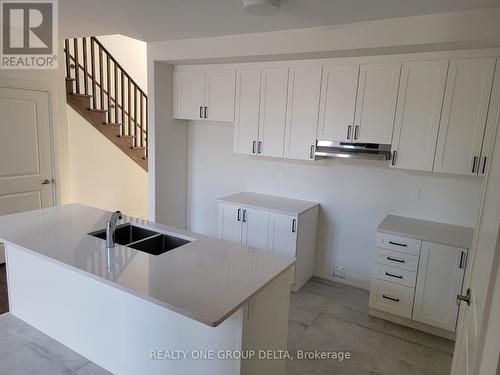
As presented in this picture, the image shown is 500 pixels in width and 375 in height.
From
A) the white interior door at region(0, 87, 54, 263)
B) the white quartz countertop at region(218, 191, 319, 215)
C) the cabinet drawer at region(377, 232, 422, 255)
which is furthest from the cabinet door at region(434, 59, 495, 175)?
the white interior door at region(0, 87, 54, 263)

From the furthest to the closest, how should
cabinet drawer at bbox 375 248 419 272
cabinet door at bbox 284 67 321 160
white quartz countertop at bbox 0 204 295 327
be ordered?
cabinet door at bbox 284 67 321 160 < cabinet drawer at bbox 375 248 419 272 < white quartz countertop at bbox 0 204 295 327

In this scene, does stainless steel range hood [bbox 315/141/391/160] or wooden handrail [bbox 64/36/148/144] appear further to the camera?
wooden handrail [bbox 64/36/148/144]

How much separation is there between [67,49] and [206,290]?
428cm

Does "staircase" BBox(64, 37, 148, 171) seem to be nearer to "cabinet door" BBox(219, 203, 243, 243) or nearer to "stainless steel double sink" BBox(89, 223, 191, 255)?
"cabinet door" BBox(219, 203, 243, 243)

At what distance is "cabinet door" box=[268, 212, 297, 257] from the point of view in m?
3.40

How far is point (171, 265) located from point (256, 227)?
70.6 inches

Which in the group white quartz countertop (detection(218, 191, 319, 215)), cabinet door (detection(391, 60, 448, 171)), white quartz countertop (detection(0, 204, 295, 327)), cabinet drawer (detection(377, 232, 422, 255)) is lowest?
cabinet drawer (detection(377, 232, 422, 255))

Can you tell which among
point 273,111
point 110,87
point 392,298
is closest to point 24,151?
point 110,87

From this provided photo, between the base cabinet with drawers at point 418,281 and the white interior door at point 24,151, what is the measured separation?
3.88m

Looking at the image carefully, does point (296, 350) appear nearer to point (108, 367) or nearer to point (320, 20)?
point (108, 367)

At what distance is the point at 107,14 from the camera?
9.43ft

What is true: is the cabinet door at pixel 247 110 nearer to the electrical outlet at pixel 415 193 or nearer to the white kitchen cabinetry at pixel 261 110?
the white kitchen cabinetry at pixel 261 110

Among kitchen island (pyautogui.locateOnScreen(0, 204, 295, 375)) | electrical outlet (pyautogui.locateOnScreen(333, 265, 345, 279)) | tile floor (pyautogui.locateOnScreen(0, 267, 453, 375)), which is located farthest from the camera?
electrical outlet (pyautogui.locateOnScreen(333, 265, 345, 279))

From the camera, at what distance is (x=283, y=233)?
3.46 m
